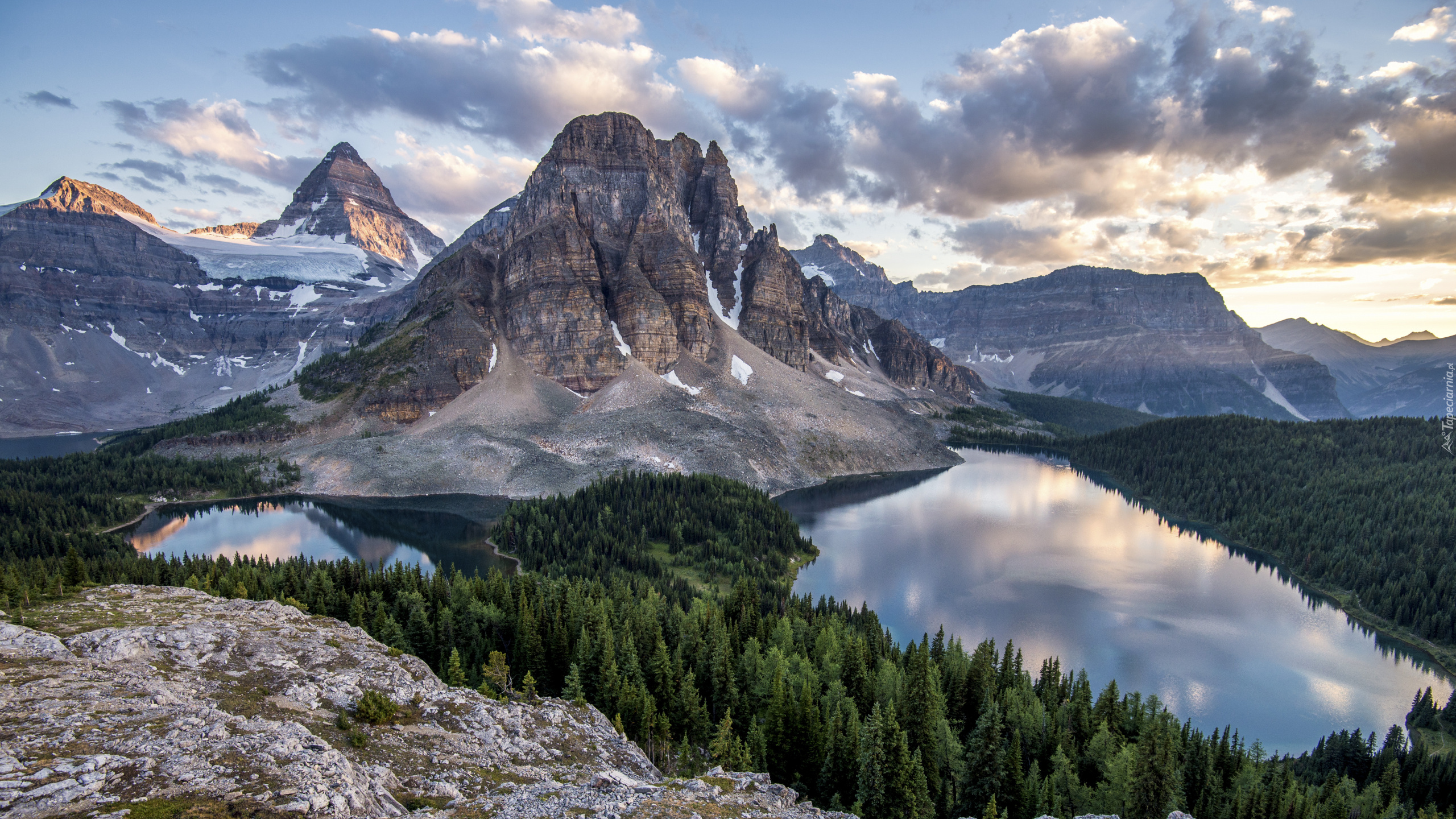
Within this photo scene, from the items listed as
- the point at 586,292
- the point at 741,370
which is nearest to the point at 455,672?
the point at 586,292

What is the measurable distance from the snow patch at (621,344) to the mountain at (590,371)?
687 mm

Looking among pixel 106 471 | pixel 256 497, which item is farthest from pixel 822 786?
pixel 106 471

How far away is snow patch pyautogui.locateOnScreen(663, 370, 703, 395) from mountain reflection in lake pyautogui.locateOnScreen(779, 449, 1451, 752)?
4637 cm

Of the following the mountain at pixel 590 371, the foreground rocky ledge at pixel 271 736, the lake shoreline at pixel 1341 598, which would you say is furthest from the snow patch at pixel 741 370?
the foreground rocky ledge at pixel 271 736

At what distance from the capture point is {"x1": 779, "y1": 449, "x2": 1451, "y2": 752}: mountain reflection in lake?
165 ft

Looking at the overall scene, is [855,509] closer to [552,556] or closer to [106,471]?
[552,556]

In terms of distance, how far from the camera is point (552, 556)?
76375mm

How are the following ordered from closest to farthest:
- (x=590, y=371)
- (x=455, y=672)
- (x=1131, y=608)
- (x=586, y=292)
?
(x=455, y=672) < (x=1131, y=608) < (x=590, y=371) < (x=586, y=292)

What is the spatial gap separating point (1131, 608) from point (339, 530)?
3856 inches

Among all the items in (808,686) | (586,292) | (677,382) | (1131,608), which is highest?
(586,292)

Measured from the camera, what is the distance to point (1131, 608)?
65750 mm

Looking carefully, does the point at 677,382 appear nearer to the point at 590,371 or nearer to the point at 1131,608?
the point at 590,371

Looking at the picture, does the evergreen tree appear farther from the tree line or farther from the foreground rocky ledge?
the foreground rocky ledge

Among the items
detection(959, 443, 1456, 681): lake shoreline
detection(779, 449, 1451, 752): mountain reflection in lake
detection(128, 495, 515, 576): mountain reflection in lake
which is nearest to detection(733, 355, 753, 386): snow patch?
detection(779, 449, 1451, 752): mountain reflection in lake
